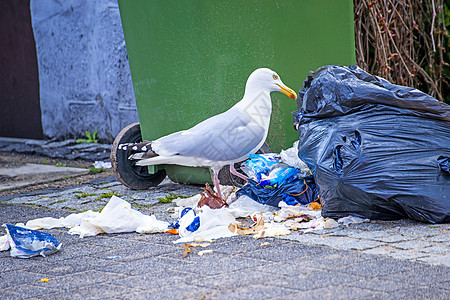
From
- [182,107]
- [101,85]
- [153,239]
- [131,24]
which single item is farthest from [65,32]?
[153,239]

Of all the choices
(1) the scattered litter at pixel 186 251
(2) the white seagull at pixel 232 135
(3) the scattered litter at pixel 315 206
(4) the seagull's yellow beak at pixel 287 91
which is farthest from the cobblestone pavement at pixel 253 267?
(4) the seagull's yellow beak at pixel 287 91

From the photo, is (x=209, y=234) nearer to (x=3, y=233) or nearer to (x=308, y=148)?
(x=308, y=148)

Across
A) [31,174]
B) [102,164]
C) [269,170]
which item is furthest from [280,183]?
[31,174]

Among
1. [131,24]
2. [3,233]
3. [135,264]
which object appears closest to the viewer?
[135,264]

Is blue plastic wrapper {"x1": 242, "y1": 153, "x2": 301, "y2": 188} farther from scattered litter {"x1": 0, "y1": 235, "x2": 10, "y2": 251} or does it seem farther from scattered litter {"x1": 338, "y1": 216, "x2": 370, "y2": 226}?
scattered litter {"x1": 0, "y1": 235, "x2": 10, "y2": 251}

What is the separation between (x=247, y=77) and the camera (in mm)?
4242

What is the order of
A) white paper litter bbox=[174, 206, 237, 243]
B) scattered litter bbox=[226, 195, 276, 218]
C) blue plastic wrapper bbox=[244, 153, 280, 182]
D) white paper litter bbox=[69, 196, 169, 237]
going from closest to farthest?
white paper litter bbox=[174, 206, 237, 243] → white paper litter bbox=[69, 196, 169, 237] → scattered litter bbox=[226, 195, 276, 218] → blue plastic wrapper bbox=[244, 153, 280, 182]

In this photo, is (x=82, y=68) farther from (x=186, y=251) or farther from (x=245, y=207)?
(x=186, y=251)

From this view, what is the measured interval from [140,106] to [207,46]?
888 millimetres

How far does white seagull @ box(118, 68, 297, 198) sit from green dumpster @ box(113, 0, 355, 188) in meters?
0.35

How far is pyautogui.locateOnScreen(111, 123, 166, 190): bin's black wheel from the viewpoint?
470 centimetres

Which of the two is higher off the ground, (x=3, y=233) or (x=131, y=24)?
(x=131, y=24)

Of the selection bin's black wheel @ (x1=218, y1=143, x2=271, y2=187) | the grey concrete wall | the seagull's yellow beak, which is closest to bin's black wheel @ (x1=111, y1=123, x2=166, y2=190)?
bin's black wheel @ (x1=218, y1=143, x2=271, y2=187)

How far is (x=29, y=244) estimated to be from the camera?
2.97 metres
